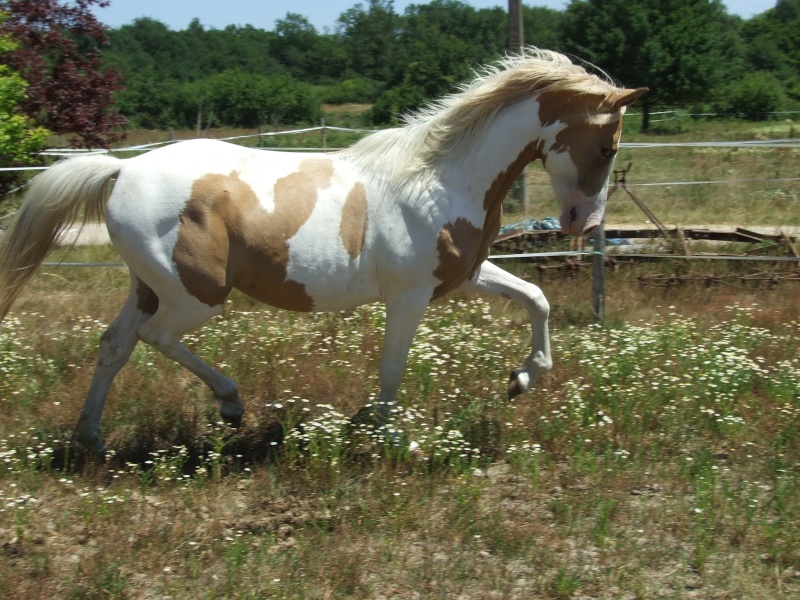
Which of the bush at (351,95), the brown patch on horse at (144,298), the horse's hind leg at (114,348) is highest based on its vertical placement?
the bush at (351,95)

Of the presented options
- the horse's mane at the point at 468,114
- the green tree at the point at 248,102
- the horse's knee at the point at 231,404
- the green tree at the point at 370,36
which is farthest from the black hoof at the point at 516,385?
the green tree at the point at 370,36

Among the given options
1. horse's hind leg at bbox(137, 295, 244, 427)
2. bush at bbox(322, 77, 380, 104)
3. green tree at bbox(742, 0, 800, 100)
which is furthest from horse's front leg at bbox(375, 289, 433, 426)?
bush at bbox(322, 77, 380, 104)

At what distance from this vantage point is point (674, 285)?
7992 mm

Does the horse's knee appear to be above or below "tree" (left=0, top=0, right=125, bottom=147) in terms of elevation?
below

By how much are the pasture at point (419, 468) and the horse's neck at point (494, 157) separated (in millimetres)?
1314

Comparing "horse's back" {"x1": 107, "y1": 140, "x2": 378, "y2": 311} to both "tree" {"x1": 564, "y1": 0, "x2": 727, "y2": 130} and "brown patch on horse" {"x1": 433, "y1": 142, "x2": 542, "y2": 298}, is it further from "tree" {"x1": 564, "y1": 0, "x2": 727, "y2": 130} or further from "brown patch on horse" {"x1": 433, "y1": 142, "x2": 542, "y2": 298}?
"tree" {"x1": 564, "y1": 0, "x2": 727, "y2": 130}

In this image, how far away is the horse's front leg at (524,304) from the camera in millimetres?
4891

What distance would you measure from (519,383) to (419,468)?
0.89m

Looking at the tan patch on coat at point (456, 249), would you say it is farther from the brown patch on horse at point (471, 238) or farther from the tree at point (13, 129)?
the tree at point (13, 129)

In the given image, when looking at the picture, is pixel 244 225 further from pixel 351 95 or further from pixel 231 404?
pixel 351 95

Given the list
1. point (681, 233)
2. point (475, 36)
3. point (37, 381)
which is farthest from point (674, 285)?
point (475, 36)

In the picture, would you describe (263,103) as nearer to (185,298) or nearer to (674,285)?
(674,285)

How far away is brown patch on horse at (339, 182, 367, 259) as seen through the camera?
442 centimetres

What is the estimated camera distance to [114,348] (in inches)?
184
